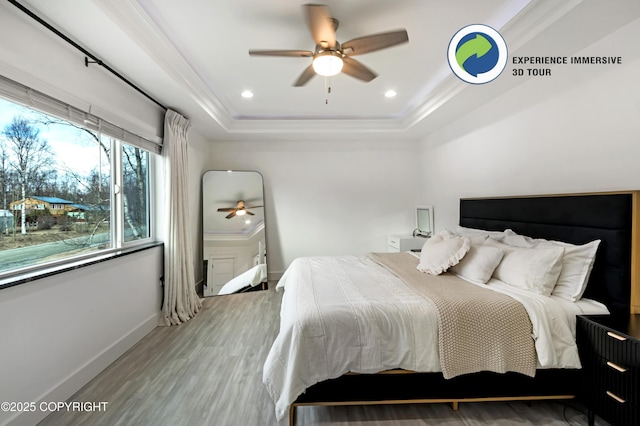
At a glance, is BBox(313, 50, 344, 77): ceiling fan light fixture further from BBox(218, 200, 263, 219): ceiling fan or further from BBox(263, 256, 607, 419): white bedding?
BBox(218, 200, 263, 219): ceiling fan

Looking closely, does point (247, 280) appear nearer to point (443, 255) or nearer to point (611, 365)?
point (443, 255)

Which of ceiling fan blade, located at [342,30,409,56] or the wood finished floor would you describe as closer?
the wood finished floor

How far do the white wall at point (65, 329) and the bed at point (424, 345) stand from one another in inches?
55.1

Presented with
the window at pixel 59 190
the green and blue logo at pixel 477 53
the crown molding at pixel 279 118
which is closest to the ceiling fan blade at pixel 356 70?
the green and blue logo at pixel 477 53

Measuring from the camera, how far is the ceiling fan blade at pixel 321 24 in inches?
60.4

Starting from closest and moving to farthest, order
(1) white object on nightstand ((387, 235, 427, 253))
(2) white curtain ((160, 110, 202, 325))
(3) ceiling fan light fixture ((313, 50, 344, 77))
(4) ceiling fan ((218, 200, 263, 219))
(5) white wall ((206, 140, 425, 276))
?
(3) ceiling fan light fixture ((313, 50, 344, 77)) < (2) white curtain ((160, 110, 202, 325)) < (1) white object on nightstand ((387, 235, 427, 253)) < (4) ceiling fan ((218, 200, 263, 219)) < (5) white wall ((206, 140, 425, 276))

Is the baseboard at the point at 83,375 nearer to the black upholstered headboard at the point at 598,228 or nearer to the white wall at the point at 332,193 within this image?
the white wall at the point at 332,193

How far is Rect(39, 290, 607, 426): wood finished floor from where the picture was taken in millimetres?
1604

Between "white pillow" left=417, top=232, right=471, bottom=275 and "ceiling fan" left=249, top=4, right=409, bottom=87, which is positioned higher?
"ceiling fan" left=249, top=4, right=409, bottom=87

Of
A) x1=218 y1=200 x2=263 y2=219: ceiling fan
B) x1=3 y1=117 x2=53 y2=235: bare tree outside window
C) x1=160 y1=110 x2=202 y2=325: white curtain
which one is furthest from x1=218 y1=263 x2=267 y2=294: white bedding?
x1=3 y1=117 x2=53 y2=235: bare tree outside window

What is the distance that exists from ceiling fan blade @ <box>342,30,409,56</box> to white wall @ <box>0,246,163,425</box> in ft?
Answer: 8.23

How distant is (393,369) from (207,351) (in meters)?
1.68

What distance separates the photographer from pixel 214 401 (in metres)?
1.76

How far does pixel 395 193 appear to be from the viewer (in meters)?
4.65
